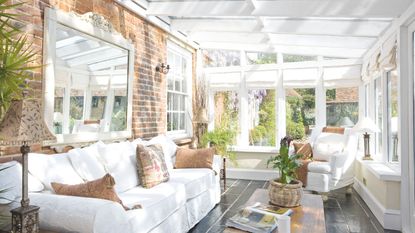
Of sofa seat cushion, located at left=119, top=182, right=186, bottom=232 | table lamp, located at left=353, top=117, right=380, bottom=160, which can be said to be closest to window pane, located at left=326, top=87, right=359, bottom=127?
table lamp, located at left=353, top=117, right=380, bottom=160

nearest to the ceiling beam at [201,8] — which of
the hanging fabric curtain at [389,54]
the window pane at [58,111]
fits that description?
the hanging fabric curtain at [389,54]

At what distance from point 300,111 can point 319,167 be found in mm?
1797

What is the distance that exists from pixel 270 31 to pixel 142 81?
6.81 feet

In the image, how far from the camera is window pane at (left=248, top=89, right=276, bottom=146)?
6496 mm

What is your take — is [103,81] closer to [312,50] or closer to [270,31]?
[270,31]

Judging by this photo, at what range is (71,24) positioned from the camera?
2.99 metres

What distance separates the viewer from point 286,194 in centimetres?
259

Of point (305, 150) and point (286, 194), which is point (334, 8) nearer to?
point (286, 194)

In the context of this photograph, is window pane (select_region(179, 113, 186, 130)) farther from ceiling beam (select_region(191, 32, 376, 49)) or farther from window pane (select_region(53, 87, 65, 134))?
window pane (select_region(53, 87, 65, 134))

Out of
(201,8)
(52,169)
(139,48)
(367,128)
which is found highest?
(201,8)

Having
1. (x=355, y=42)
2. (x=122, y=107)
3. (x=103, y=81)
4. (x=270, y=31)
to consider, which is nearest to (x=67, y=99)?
(x=103, y=81)

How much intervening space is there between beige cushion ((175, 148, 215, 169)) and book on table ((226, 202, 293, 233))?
1.77 metres

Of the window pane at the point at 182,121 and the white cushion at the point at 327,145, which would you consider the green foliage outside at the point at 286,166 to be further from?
the window pane at the point at 182,121

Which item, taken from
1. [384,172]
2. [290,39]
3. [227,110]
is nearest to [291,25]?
[290,39]
